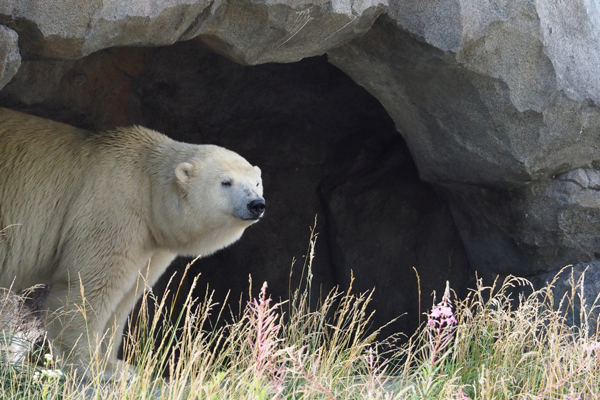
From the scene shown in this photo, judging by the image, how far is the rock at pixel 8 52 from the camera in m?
3.20

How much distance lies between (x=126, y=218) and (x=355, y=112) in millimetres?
3359

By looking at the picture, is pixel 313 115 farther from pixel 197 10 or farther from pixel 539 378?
pixel 539 378

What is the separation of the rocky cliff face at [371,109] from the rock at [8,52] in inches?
0.4

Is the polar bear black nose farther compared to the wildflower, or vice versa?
the polar bear black nose

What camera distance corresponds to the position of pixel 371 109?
7.14m

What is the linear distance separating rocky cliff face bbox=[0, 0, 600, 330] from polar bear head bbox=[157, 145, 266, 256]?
769 mm

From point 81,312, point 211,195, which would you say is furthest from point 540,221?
point 81,312

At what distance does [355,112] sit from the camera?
7195mm

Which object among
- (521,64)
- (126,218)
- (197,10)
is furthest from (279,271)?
(197,10)

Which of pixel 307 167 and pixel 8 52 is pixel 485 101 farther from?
pixel 8 52

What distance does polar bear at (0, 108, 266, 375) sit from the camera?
173 inches

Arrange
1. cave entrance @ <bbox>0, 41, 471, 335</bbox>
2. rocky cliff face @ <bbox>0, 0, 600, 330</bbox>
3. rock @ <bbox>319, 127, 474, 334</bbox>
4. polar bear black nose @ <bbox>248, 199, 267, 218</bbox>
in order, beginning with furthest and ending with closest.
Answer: rock @ <bbox>319, 127, 474, 334</bbox>
cave entrance @ <bbox>0, 41, 471, 335</bbox>
polar bear black nose @ <bbox>248, 199, 267, 218</bbox>
rocky cliff face @ <bbox>0, 0, 600, 330</bbox>

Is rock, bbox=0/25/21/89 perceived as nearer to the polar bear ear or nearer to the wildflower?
the polar bear ear

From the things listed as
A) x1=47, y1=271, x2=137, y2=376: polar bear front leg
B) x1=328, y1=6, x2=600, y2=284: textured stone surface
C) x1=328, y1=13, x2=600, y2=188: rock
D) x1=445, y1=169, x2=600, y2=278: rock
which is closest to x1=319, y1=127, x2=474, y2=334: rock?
x1=445, y1=169, x2=600, y2=278: rock
